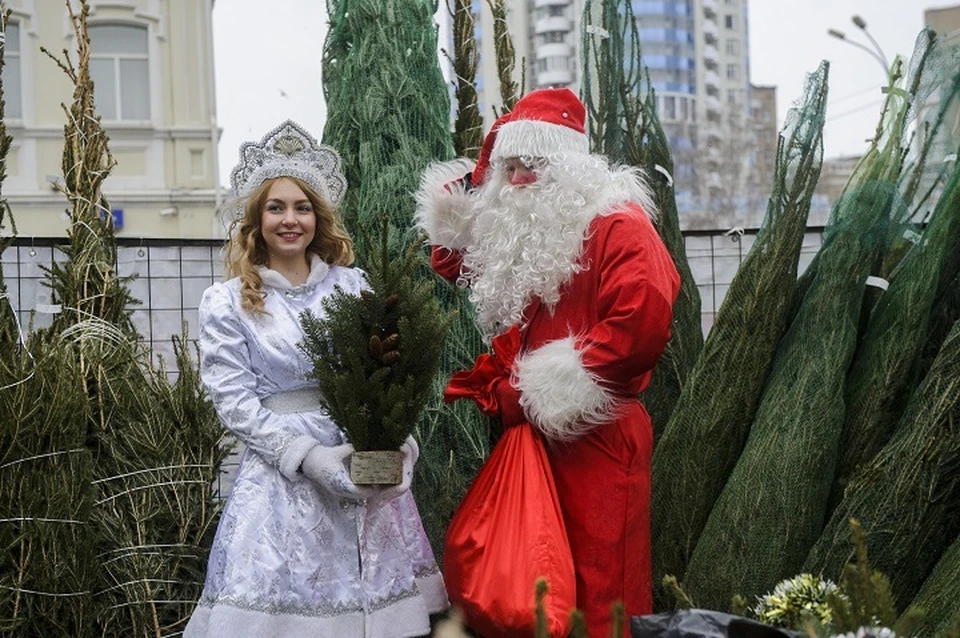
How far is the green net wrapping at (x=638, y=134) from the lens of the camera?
18.6ft

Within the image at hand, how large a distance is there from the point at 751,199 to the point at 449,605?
55201 millimetres

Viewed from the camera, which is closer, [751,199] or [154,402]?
[154,402]

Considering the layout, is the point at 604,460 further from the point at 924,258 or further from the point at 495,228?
the point at 924,258

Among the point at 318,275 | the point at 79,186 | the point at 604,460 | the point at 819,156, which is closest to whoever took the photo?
the point at 604,460

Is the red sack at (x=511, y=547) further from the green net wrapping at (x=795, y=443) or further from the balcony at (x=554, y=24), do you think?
the balcony at (x=554, y=24)

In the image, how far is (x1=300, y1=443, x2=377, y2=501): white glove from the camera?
401 centimetres

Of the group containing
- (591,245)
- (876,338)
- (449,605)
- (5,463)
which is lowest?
(449,605)

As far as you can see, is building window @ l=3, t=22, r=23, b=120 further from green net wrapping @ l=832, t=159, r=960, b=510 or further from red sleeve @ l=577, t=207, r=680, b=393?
red sleeve @ l=577, t=207, r=680, b=393

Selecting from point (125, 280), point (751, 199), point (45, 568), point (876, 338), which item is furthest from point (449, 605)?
point (751, 199)

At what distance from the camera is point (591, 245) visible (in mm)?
4203

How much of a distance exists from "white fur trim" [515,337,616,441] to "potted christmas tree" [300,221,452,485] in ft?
0.94

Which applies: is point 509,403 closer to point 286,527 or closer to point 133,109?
point 286,527

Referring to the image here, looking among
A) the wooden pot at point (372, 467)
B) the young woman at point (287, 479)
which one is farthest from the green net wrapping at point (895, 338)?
the wooden pot at point (372, 467)

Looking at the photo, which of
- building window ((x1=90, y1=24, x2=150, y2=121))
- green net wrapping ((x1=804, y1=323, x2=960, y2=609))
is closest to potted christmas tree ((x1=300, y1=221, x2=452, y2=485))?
green net wrapping ((x1=804, y1=323, x2=960, y2=609))
